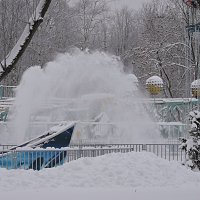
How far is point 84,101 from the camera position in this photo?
2262 cm

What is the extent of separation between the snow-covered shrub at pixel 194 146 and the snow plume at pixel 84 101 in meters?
9.02

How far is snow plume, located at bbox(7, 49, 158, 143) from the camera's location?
2067cm

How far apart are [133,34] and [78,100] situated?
36526 mm

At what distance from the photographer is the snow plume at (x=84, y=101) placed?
20672 millimetres

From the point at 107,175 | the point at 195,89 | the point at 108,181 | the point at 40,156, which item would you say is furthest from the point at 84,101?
the point at 108,181

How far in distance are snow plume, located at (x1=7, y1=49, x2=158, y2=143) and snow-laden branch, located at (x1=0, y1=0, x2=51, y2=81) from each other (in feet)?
39.2

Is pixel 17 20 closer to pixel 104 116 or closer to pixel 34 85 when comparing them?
pixel 34 85

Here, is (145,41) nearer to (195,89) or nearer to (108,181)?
(195,89)

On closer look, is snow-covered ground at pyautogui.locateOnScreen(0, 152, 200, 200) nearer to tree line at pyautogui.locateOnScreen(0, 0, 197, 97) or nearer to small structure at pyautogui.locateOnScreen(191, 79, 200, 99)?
small structure at pyautogui.locateOnScreen(191, 79, 200, 99)

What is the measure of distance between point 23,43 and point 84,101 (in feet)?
47.3

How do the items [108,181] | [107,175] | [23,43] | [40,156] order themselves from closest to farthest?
1. [23,43]
2. [108,181]
3. [107,175]
4. [40,156]

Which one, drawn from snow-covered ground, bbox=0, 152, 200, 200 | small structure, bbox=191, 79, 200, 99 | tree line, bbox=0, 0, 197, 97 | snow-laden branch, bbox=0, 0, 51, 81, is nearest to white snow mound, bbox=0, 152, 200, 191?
snow-covered ground, bbox=0, 152, 200, 200

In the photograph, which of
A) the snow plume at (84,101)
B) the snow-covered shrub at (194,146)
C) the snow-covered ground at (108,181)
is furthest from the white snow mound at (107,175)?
the snow plume at (84,101)

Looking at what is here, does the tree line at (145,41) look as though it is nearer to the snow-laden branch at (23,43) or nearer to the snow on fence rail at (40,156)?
the snow on fence rail at (40,156)
